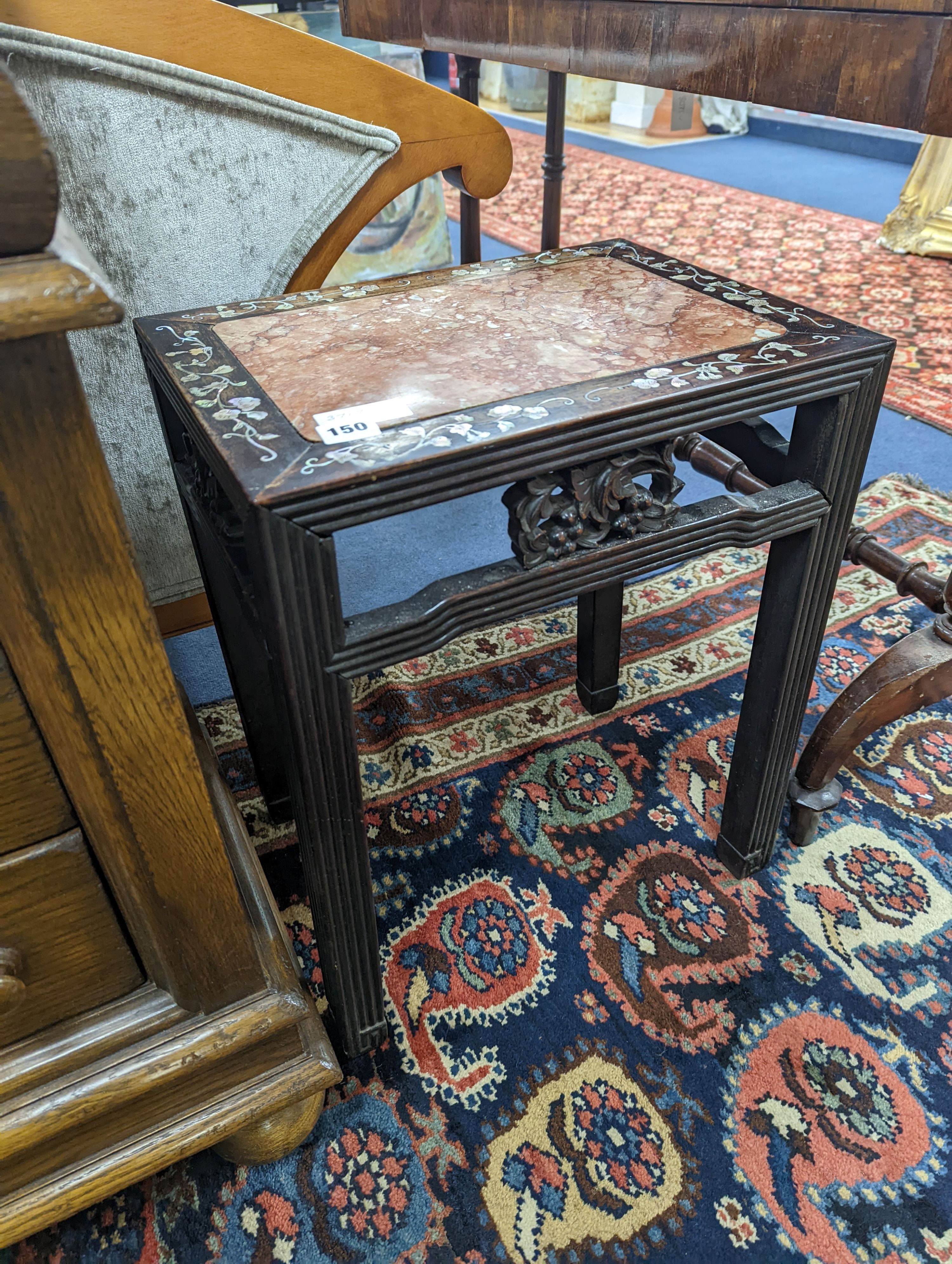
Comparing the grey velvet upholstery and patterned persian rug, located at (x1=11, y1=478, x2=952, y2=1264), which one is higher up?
the grey velvet upholstery

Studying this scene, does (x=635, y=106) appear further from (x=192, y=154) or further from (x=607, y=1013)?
(x=607, y=1013)

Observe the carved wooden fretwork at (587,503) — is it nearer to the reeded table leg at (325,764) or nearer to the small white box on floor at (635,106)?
the reeded table leg at (325,764)

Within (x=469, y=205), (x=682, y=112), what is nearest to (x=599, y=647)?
(x=469, y=205)

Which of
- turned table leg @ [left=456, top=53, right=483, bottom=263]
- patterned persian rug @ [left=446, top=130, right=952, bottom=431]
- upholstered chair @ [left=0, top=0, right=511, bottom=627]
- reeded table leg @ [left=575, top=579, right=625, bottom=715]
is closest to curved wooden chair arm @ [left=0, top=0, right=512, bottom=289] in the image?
upholstered chair @ [left=0, top=0, right=511, bottom=627]

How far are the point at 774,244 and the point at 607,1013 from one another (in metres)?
3.39

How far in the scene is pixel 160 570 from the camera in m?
1.47

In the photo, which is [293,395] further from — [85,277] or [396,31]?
[396,31]

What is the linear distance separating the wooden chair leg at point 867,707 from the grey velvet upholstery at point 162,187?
3.38 feet

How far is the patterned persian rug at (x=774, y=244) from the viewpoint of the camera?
8.41 feet

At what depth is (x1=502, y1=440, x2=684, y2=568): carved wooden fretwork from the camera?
2.32ft

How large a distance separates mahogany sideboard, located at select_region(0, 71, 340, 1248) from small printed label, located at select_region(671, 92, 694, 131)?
6325mm

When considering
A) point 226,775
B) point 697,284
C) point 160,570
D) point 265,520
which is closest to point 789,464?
point 697,284

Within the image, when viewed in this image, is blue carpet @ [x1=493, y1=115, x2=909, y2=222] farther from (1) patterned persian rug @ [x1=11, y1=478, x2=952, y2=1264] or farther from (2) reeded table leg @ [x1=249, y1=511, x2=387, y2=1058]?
(2) reeded table leg @ [x1=249, y1=511, x2=387, y2=1058]

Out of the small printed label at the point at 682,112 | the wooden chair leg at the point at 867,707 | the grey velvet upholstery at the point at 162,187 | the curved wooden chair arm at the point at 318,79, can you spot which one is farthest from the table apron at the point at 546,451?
the small printed label at the point at 682,112
